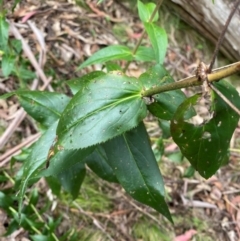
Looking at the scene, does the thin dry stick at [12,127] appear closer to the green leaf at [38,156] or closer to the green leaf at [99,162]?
the green leaf at [99,162]

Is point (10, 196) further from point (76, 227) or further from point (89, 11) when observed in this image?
point (89, 11)

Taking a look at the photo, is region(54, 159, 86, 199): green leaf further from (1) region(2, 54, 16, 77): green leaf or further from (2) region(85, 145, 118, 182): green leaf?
(1) region(2, 54, 16, 77): green leaf

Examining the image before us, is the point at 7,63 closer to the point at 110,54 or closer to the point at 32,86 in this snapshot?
the point at 32,86

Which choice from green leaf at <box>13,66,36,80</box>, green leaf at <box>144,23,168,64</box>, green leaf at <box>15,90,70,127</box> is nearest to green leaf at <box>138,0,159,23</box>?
green leaf at <box>144,23,168,64</box>

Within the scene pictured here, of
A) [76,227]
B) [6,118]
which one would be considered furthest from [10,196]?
[6,118]

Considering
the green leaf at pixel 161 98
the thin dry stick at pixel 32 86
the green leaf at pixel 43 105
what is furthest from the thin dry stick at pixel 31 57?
the green leaf at pixel 161 98

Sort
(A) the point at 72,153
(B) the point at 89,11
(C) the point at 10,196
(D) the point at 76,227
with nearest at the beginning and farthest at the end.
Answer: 1. (A) the point at 72,153
2. (C) the point at 10,196
3. (D) the point at 76,227
4. (B) the point at 89,11
